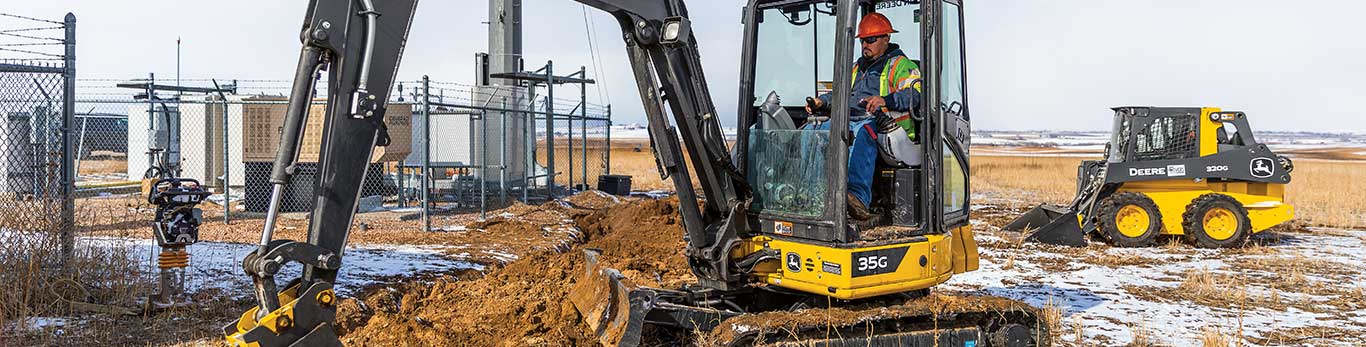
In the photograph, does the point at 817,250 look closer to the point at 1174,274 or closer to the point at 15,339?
the point at 15,339

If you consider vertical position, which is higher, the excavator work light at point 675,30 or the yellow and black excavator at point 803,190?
the excavator work light at point 675,30

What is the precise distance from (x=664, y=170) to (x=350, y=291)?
157 inches

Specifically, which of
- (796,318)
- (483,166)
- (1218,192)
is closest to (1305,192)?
(1218,192)

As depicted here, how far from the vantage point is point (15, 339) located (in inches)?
278

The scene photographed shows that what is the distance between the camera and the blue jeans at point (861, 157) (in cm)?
633

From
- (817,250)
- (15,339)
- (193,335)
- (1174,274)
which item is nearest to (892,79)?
(817,250)

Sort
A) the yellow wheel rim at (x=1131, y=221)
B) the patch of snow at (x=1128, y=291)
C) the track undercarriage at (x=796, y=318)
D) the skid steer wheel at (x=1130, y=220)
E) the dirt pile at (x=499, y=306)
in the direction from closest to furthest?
1. the track undercarriage at (x=796, y=318)
2. the dirt pile at (x=499, y=306)
3. the patch of snow at (x=1128, y=291)
4. the skid steer wheel at (x=1130, y=220)
5. the yellow wheel rim at (x=1131, y=221)

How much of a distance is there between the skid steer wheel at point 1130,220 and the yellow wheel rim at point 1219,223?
66 centimetres

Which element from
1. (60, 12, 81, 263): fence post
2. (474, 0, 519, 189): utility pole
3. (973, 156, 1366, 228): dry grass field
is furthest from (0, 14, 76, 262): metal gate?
(973, 156, 1366, 228): dry grass field

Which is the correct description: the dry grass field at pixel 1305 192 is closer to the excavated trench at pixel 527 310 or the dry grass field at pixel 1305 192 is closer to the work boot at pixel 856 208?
the excavated trench at pixel 527 310

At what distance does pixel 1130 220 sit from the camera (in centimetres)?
1523

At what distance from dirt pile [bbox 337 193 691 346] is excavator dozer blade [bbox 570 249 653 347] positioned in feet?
0.66

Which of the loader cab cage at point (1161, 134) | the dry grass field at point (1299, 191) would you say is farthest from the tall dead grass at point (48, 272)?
the loader cab cage at point (1161, 134)

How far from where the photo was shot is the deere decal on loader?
15016 millimetres
